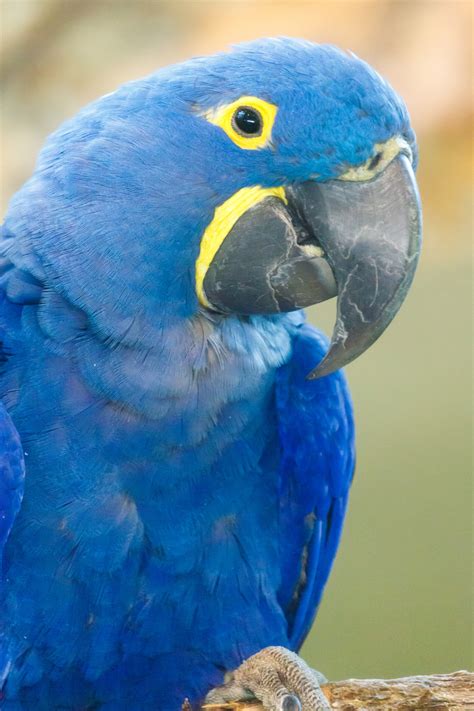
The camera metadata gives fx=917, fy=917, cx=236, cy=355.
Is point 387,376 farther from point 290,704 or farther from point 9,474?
point 9,474

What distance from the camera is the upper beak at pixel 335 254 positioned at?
1.35 meters

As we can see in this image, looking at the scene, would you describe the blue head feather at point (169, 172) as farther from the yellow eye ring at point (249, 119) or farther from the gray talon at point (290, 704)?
the gray talon at point (290, 704)

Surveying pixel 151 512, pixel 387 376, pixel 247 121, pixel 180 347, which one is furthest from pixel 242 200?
pixel 387 376

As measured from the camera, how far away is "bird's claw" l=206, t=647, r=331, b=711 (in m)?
1.51

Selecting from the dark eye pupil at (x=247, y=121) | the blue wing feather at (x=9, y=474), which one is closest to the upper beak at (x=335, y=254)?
the dark eye pupil at (x=247, y=121)

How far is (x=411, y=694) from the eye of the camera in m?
1.38

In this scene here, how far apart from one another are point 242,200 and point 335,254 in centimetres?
17

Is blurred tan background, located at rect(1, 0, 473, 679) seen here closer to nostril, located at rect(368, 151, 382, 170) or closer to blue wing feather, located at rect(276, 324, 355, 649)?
blue wing feather, located at rect(276, 324, 355, 649)

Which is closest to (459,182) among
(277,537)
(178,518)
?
(277,537)

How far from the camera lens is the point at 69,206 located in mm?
1440

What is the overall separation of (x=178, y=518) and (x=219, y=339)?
1.05 feet

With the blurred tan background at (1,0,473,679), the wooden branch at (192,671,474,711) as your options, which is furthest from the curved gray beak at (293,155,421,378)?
the blurred tan background at (1,0,473,679)

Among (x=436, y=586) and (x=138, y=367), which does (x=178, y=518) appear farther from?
(x=436, y=586)

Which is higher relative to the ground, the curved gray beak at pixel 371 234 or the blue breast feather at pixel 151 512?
the curved gray beak at pixel 371 234
